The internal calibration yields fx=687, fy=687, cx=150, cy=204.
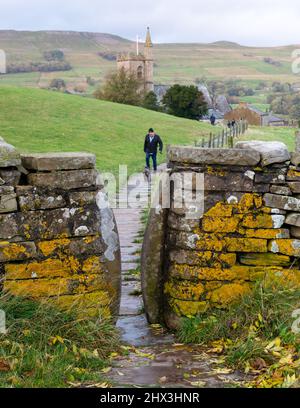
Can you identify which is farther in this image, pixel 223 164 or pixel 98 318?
pixel 223 164

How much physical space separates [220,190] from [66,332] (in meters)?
2.03

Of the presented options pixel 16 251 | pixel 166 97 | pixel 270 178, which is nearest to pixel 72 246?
pixel 16 251

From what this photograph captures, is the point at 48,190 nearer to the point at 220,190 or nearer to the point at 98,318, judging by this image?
the point at 98,318

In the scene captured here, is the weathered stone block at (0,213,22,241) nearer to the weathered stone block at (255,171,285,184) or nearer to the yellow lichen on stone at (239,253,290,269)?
the yellow lichen on stone at (239,253,290,269)

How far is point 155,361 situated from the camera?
230 inches

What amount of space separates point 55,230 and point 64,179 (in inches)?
18.9

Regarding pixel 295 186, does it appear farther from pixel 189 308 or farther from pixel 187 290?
pixel 189 308

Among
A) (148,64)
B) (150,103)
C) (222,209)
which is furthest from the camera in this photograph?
(148,64)

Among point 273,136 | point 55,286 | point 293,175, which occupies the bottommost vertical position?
point 273,136

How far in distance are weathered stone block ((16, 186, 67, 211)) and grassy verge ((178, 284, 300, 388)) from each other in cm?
171

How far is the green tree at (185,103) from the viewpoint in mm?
72062
